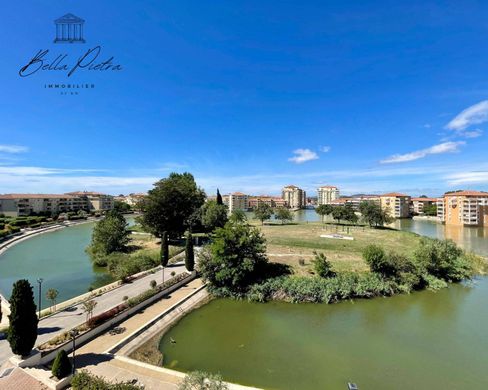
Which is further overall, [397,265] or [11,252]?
[11,252]

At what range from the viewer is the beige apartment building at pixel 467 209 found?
65.8 m

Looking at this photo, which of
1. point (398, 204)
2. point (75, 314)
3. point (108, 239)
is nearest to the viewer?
point (75, 314)

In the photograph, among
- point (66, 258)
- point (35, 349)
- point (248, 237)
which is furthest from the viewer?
point (66, 258)

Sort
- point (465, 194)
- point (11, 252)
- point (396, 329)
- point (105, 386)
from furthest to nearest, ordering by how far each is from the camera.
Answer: point (465, 194), point (11, 252), point (396, 329), point (105, 386)

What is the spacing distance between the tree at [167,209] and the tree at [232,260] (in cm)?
1361

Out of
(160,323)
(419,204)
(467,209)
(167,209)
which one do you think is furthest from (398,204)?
(160,323)

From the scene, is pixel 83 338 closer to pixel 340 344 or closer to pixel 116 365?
pixel 116 365

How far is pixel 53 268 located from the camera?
26.0 meters

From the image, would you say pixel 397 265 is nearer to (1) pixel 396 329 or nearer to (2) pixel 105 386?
(1) pixel 396 329

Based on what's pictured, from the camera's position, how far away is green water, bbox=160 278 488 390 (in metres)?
10.6

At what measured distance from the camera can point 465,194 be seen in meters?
68.7

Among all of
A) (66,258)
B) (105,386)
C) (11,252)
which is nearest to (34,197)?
(11,252)

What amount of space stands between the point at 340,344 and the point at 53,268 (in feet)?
86.1

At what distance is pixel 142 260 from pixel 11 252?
872 inches
